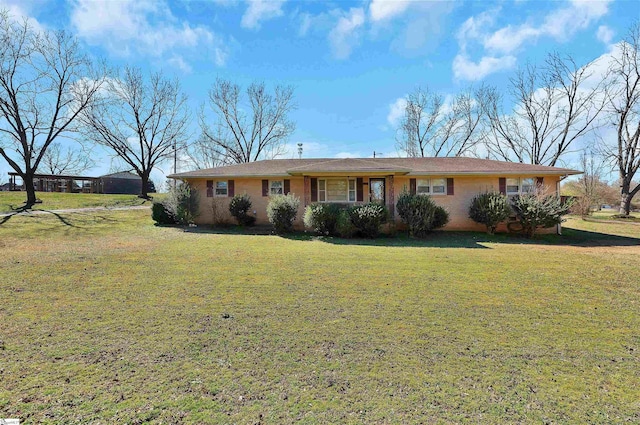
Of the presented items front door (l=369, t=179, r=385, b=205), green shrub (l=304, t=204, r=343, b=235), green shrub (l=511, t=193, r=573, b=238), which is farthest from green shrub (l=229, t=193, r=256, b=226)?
green shrub (l=511, t=193, r=573, b=238)

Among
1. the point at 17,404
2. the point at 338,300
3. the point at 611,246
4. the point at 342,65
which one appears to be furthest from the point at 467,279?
the point at 342,65

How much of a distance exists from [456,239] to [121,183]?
3924 cm

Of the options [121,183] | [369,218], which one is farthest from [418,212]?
[121,183]

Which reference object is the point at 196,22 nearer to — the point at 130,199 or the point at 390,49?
the point at 390,49

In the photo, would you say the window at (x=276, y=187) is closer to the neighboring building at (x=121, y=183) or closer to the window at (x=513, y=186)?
the window at (x=513, y=186)

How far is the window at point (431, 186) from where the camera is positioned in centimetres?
1545

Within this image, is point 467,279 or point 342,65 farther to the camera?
point 342,65

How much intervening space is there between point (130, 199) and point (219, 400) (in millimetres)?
28780

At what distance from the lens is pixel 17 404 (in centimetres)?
255

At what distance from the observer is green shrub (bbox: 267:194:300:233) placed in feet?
45.1

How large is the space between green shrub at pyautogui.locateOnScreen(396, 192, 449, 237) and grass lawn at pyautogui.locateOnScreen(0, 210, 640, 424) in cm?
546

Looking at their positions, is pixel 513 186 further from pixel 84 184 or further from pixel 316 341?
pixel 84 184

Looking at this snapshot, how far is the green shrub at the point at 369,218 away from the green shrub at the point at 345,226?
0.50ft

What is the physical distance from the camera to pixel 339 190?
612 inches
